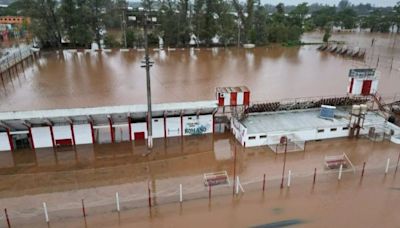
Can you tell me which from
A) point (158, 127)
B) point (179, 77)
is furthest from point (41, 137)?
point (179, 77)

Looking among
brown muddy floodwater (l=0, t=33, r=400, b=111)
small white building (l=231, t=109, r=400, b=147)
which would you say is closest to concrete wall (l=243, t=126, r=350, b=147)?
small white building (l=231, t=109, r=400, b=147)

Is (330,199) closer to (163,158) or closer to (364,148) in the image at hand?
(364,148)

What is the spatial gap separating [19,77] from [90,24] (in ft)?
79.7

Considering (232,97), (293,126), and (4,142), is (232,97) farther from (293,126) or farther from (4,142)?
(4,142)

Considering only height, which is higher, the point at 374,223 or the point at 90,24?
the point at 90,24

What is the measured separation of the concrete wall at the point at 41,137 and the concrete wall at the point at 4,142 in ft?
5.63

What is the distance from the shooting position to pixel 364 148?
75.8ft

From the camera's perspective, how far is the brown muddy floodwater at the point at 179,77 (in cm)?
3422

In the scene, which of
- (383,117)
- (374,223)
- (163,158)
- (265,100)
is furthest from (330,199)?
(265,100)

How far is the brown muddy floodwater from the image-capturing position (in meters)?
34.2

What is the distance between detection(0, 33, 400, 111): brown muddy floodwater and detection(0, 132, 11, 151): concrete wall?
9.21 meters

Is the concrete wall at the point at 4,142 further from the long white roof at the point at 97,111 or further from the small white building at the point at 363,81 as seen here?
the small white building at the point at 363,81

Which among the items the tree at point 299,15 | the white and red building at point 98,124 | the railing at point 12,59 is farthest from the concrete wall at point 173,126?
the tree at point 299,15

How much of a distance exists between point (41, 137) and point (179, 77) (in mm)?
22679
